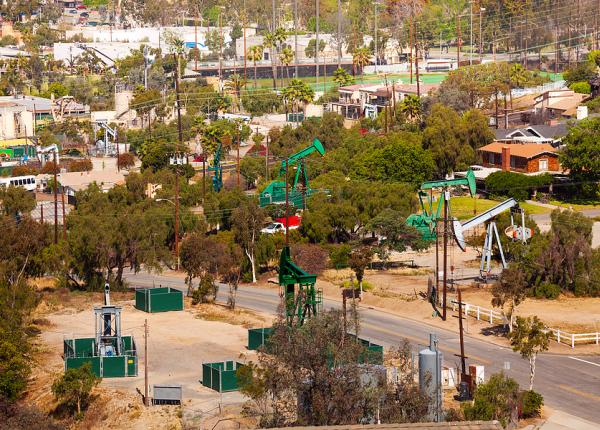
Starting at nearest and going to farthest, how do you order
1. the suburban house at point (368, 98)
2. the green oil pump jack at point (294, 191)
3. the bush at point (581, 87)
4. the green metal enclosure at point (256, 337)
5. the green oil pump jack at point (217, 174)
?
the green metal enclosure at point (256, 337)
the green oil pump jack at point (294, 191)
the green oil pump jack at point (217, 174)
the bush at point (581, 87)
the suburban house at point (368, 98)

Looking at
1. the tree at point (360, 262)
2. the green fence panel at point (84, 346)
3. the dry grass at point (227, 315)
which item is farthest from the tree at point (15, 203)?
the green fence panel at point (84, 346)

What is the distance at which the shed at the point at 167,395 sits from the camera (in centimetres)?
5722

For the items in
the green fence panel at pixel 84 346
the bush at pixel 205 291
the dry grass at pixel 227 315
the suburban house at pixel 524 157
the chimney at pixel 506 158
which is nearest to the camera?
the green fence panel at pixel 84 346

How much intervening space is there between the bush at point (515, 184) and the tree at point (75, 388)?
170 feet

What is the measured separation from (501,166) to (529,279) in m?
39.5

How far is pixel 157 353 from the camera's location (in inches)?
2562

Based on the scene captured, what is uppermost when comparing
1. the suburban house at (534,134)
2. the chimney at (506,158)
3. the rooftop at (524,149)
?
the suburban house at (534,134)

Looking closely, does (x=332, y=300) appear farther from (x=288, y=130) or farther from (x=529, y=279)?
(x=288, y=130)

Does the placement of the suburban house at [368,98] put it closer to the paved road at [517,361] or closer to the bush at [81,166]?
the bush at [81,166]

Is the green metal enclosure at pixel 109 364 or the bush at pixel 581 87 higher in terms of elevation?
the bush at pixel 581 87

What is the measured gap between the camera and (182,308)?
2948 inches

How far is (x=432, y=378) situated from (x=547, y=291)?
23634mm

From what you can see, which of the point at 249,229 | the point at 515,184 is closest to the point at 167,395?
the point at 249,229

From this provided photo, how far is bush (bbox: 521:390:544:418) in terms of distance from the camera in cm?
5397
